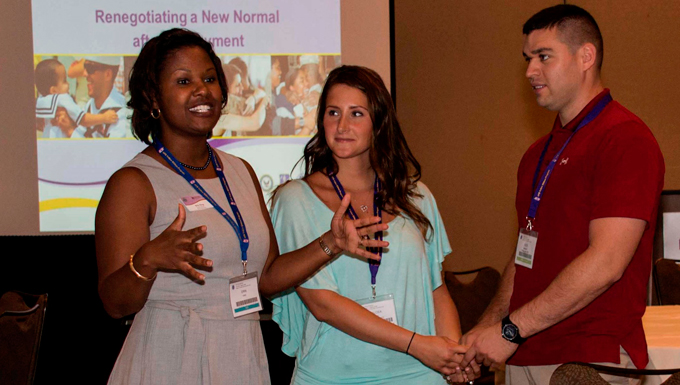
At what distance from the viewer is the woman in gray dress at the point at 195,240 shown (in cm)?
191

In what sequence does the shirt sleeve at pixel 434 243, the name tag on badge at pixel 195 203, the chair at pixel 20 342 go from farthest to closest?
the chair at pixel 20 342
the shirt sleeve at pixel 434 243
the name tag on badge at pixel 195 203

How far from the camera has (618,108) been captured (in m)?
2.30

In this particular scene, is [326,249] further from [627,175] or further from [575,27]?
[575,27]

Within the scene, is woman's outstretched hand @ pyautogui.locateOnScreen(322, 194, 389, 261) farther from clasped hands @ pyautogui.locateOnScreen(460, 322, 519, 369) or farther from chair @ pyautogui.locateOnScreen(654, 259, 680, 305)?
chair @ pyautogui.locateOnScreen(654, 259, 680, 305)

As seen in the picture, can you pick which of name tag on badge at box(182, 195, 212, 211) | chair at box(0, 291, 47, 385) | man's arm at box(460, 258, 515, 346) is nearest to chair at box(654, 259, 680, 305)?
man's arm at box(460, 258, 515, 346)

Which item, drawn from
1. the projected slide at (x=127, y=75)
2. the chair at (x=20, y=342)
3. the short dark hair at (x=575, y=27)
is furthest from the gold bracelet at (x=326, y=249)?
the projected slide at (x=127, y=75)

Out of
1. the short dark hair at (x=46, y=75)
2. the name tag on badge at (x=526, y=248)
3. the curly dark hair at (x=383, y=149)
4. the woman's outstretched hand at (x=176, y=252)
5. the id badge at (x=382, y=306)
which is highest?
the short dark hair at (x=46, y=75)

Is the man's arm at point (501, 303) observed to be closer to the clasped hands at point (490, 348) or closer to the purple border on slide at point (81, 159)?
the clasped hands at point (490, 348)

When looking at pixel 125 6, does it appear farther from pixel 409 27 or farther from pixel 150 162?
pixel 150 162

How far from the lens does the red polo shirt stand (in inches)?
82.1

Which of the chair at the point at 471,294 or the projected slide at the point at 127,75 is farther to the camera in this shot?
the projected slide at the point at 127,75

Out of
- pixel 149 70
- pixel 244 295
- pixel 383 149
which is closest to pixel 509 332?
pixel 383 149

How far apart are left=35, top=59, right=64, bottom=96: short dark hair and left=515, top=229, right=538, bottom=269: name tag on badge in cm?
357

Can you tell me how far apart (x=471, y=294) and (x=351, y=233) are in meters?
2.39
